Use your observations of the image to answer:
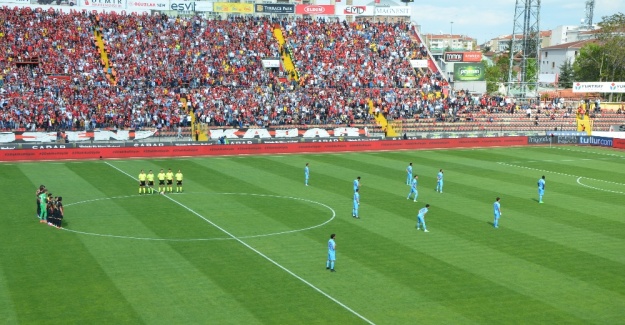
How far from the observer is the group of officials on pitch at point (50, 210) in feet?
106

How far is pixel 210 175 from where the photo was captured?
48250mm

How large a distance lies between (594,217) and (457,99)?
46.7 m

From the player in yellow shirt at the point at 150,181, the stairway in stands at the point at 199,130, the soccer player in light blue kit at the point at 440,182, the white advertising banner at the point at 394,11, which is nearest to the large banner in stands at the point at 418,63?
the white advertising banner at the point at 394,11

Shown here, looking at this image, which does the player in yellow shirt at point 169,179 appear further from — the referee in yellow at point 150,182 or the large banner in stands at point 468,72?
the large banner in stands at point 468,72

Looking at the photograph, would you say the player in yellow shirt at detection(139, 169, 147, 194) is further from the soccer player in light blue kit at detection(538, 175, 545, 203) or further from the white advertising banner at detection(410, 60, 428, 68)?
the white advertising banner at detection(410, 60, 428, 68)

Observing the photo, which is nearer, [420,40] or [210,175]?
[210,175]

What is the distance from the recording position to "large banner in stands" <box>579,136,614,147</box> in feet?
224

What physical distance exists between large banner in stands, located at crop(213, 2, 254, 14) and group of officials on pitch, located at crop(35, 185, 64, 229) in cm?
5302

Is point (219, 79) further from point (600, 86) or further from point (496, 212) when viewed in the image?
point (600, 86)

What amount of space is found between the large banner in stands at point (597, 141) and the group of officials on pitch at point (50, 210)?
51619 millimetres

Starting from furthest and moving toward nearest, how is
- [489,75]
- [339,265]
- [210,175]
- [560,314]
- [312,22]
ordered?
[489,75] < [312,22] < [210,175] < [339,265] < [560,314]

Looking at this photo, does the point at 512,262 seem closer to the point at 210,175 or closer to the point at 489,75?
the point at 210,175

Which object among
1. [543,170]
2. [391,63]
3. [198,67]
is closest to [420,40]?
[391,63]

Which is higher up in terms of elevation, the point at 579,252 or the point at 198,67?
the point at 198,67
